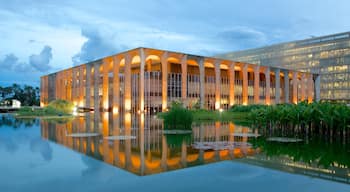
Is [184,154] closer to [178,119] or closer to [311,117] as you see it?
[178,119]

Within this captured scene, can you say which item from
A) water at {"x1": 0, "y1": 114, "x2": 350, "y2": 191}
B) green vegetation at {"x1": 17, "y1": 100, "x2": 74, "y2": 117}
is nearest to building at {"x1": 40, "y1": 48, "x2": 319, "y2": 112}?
green vegetation at {"x1": 17, "y1": 100, "x2": 74, "y2": 117}

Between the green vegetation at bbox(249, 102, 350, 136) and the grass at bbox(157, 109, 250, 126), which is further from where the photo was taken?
the grass at bbox(157, 109, 250, 126)

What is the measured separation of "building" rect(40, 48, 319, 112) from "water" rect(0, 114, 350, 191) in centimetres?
3390

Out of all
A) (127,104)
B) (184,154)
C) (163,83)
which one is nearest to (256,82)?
(163,83)

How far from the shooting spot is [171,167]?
8.11 meters

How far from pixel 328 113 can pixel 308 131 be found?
6.64 feet

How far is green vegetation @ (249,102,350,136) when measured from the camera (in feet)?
47.1

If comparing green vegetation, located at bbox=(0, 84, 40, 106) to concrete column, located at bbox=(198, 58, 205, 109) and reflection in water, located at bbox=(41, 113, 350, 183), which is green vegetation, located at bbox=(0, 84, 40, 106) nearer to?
concrete column, located at bbox=(198, 58, 205, 109)

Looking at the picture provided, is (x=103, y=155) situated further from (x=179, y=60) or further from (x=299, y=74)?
(x=299, y=74)

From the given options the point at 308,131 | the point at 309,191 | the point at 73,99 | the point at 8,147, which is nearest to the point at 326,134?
the point at 308,131

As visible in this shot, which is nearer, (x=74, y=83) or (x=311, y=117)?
(x=311, y=117)

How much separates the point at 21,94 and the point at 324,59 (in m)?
89.5

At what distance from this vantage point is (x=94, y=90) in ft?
184

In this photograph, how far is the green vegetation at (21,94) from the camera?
3236 inches
